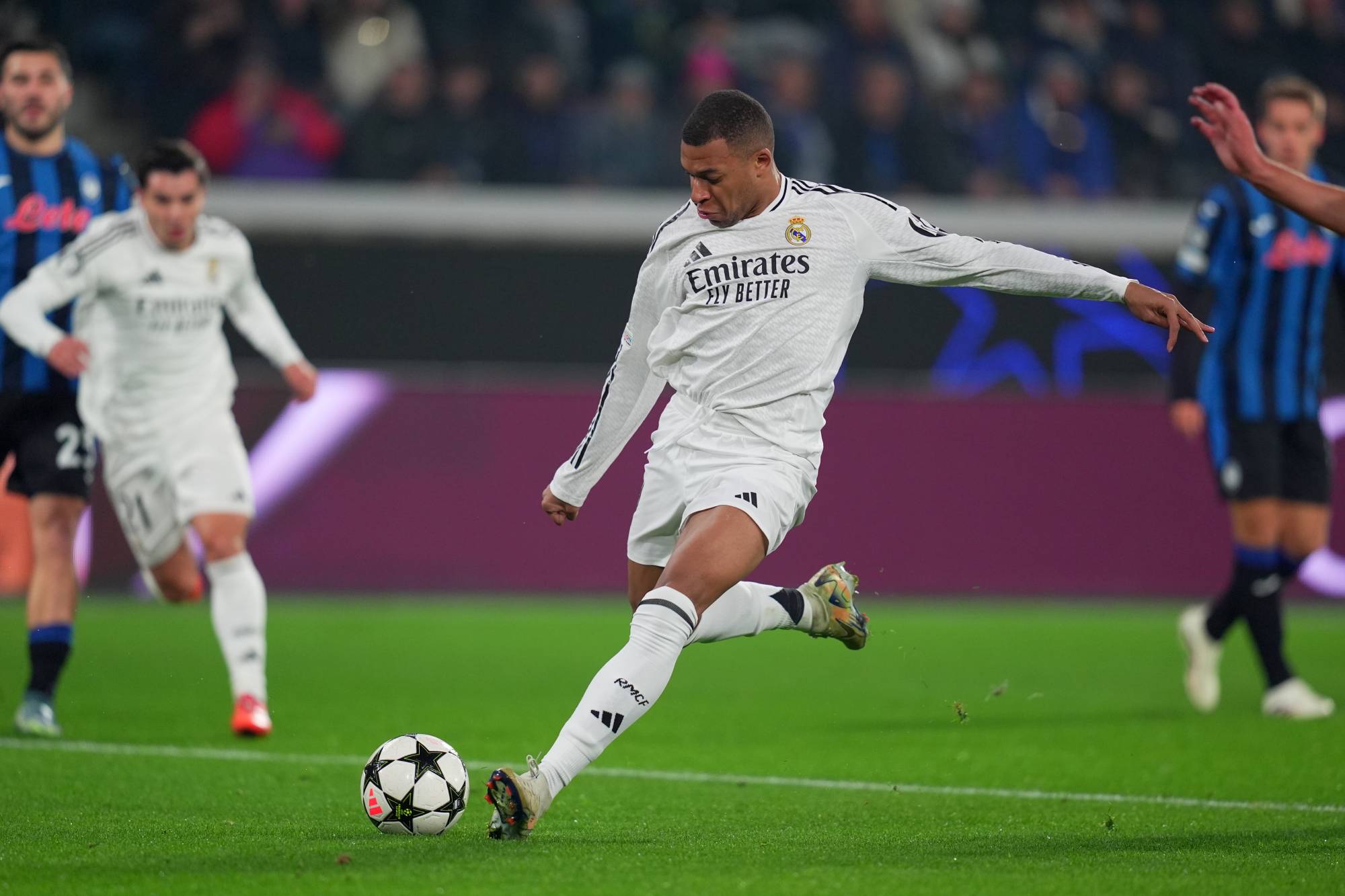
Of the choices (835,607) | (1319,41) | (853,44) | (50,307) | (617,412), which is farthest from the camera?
(1319,41)

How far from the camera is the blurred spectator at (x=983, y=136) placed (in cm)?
1482

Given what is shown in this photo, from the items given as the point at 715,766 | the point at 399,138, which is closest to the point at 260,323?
the point at 715,766

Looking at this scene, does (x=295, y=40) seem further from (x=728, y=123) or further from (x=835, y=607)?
(x=728, y=123)

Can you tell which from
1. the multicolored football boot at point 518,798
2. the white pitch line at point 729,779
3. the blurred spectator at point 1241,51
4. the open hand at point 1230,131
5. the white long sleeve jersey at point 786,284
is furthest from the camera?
the blurred spectator at point 1241,51

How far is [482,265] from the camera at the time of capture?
45.1ft

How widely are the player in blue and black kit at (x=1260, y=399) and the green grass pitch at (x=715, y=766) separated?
40cm

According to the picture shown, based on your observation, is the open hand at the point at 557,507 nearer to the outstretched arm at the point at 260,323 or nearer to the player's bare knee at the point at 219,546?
the player's bare knee at the point at 219,546

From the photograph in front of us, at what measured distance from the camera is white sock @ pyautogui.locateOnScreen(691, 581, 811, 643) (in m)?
5.32

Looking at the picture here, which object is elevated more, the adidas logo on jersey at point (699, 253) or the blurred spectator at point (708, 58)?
the adidas logo on jersey at point (699, 253)

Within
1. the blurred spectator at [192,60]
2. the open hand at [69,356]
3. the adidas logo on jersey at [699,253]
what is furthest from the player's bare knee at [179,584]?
the blurred spectator at [192,60]

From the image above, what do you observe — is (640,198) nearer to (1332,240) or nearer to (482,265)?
(482,265)

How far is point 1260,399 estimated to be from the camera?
26.0 ft

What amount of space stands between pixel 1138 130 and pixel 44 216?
33.5 ft

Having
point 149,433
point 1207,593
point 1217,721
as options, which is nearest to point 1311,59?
point 1207,593
